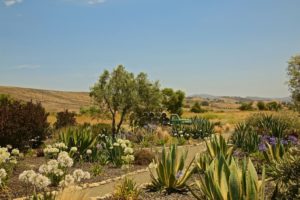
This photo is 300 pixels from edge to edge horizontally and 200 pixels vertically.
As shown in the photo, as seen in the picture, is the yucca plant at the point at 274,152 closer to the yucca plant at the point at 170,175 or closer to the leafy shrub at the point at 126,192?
the yucca plant at the point at 170,175

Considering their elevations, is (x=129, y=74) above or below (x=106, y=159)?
above

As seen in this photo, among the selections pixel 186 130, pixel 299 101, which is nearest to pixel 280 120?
pixel 186 130

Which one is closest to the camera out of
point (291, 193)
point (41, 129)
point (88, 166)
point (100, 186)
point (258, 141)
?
point (291, 193)

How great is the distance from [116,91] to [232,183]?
16411 millimetres

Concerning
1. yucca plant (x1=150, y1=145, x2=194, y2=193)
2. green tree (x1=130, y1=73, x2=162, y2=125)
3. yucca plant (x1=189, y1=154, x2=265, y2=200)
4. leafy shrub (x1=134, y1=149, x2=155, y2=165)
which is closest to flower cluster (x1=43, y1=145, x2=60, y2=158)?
yucca plant (x1=150, y1=145, x2=194, y2=193)

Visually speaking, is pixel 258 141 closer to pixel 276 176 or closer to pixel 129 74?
pixel 276 176

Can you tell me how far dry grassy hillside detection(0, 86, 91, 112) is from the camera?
3366 inches

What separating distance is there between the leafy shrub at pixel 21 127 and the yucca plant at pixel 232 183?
10333 millimetres

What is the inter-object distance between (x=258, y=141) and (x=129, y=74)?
1056cm

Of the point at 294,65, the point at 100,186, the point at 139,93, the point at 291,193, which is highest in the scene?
the point at 294,65

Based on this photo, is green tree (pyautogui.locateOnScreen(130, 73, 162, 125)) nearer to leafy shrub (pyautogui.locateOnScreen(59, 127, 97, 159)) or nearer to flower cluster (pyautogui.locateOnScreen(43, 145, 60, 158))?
leafy shrub (pyautogui.locateOnScreen(59, 127, 97, 159))

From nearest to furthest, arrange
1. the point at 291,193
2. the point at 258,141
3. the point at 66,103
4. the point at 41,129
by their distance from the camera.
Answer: the point at 291,193 → the point at 258,141 → the point at 41,129 → the point at 66,103

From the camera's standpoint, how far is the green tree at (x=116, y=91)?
70.9ft

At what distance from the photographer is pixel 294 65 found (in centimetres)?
Answer: 3997
